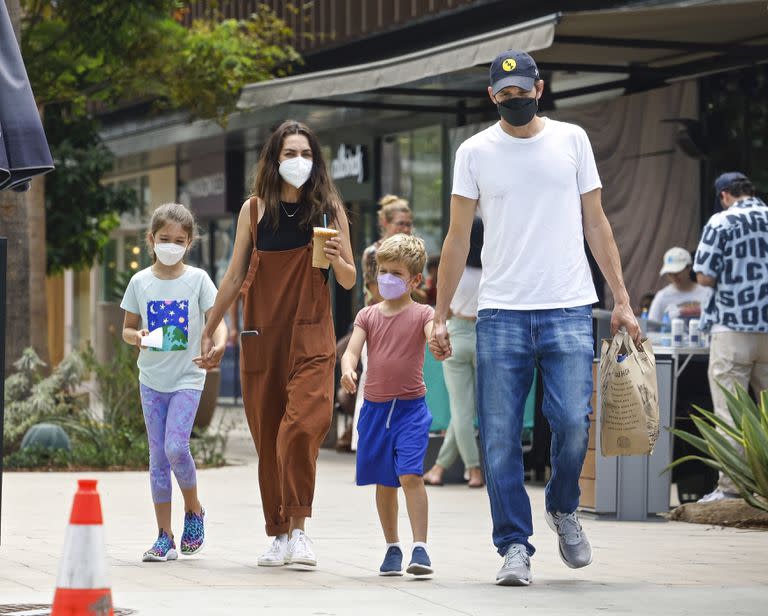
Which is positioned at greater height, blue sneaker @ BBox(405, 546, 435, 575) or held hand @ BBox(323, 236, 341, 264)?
held hand @ BBox(323, 236, 341, 264)

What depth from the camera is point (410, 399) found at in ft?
24.3

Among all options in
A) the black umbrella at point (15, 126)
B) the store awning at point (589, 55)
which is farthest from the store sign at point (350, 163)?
the black umbrella at point (15, 126)

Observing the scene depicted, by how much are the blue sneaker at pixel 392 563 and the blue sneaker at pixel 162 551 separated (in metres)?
1.08

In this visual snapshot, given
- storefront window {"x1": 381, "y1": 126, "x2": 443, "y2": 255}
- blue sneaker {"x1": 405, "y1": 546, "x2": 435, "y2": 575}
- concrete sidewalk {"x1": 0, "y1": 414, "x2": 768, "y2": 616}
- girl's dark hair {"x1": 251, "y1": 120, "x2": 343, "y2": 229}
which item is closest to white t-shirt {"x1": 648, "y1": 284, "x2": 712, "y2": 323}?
concrete sidewalk {"x1": 0, "y1": 414, "x2": 768, "y2": 616}

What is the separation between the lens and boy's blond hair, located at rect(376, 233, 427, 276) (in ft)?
→ 24.9

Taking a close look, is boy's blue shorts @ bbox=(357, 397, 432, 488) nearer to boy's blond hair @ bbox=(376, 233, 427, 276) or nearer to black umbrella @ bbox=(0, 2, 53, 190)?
boy's blond hair @ bbox=(376, 233, 427, 276)

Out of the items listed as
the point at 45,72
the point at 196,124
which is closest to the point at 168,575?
the point at 45,72

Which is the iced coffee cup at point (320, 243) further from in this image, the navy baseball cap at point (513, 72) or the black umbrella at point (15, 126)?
the black umbrella at point (15, 126)

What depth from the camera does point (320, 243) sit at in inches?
286

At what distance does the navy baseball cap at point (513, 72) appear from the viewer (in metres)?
6.91

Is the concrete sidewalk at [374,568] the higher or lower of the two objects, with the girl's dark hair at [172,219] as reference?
lower

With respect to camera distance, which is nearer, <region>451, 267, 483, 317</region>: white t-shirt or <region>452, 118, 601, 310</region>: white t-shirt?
<region>452, 118, 601, 310</region>: white t-shirt

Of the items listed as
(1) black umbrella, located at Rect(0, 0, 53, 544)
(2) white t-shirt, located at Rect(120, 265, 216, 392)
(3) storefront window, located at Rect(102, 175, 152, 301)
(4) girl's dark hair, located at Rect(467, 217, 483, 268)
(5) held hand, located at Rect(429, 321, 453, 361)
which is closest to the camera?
(1) black umbrella, located at Rect(0, 0, 53, 544)

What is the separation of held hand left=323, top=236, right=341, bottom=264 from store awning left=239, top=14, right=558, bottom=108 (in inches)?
181
